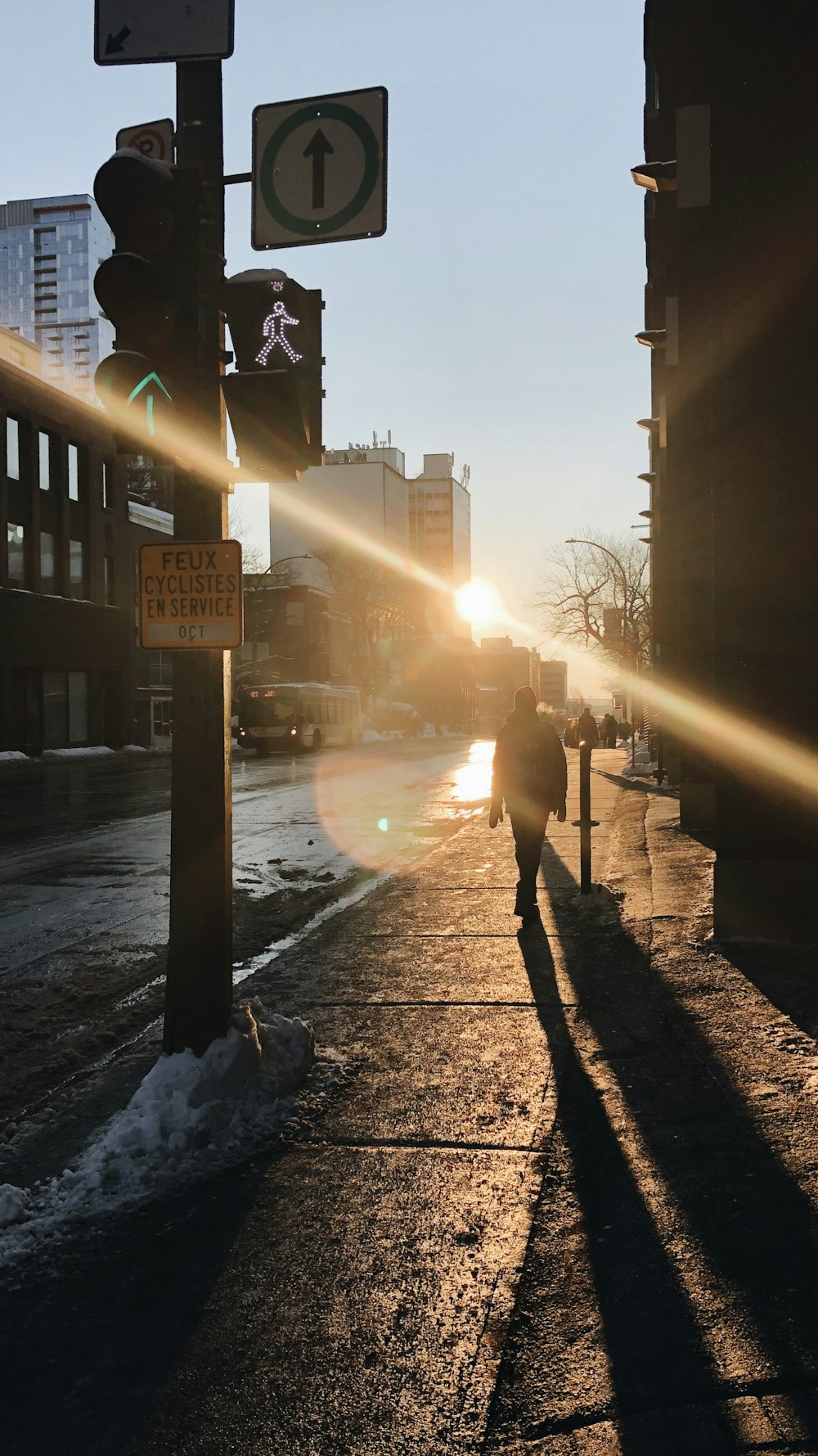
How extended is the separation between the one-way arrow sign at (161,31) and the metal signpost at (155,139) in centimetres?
29

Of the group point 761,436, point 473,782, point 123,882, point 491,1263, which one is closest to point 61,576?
point 473,782

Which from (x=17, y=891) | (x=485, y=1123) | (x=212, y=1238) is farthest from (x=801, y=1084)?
(x=17, y=891)

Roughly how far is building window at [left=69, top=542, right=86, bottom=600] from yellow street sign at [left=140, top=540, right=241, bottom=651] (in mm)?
47091

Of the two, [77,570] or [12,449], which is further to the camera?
[77,570]

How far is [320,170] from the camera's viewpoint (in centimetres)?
546

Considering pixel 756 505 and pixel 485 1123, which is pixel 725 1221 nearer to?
pixel 485 1123

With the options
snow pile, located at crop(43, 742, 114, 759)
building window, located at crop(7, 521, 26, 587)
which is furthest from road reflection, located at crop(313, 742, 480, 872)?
building window, located at crop(7, 521, 26, 587)

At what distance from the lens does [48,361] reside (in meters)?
58.6

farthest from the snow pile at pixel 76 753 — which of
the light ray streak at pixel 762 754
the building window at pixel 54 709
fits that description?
the light ray streak at pixel 762 754

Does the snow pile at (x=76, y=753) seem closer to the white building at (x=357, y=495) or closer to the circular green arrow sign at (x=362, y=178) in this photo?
the circular green arrow sign at (x=362, y=178)

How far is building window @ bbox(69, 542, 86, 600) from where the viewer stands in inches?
1986

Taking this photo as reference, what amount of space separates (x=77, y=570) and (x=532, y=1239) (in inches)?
1980

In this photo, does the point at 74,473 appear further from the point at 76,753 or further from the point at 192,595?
the point at 192,595

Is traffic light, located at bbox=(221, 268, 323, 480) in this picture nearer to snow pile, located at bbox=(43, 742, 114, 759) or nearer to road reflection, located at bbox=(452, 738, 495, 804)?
road reflection, located at bbox=(452, 738, 495, 804)
